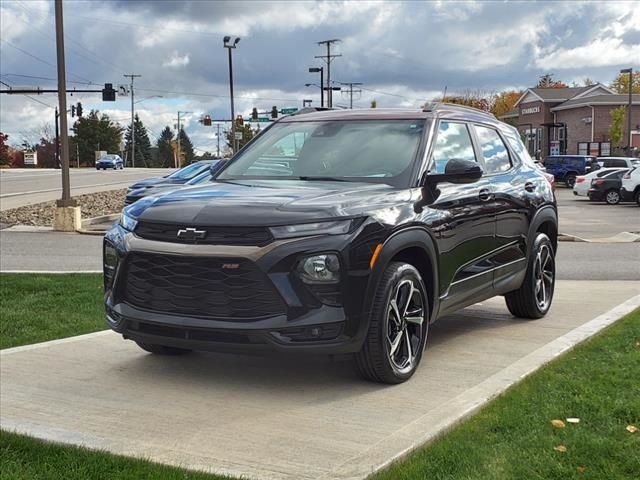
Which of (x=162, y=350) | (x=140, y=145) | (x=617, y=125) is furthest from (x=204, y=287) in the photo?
(x=140, y=145)

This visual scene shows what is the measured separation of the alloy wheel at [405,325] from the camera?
15.5 ft

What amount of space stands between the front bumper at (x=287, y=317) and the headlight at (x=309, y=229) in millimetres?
34

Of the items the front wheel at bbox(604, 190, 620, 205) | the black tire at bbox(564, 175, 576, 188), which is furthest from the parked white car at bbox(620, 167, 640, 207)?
the black tire at bbox(564, 175, 576, 188)

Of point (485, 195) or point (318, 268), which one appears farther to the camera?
point (485, 195)

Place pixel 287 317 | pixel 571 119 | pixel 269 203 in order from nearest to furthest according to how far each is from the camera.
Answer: pixel 287 317, pixel 269 203, pixel 571 119

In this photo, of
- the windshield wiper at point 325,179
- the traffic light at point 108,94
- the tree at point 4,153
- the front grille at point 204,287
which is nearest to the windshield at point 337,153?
the windshield wiper at point 325,179

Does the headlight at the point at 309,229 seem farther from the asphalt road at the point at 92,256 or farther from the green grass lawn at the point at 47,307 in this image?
the asphalt road at the point at 92,256

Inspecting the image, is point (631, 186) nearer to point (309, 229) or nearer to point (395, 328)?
point (395, 328)

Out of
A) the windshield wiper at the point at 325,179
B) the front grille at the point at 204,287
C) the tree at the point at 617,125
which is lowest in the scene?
the front grille at the point at 204,287

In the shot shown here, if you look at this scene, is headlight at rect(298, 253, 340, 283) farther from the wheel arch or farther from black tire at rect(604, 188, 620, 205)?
black tire at rect(604, 188, 620, 205)

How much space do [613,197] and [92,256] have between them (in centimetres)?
2405

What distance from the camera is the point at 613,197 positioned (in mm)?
31250

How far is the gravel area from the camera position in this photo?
21.0 m

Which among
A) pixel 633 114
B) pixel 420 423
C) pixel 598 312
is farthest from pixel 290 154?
pixel 633 114
